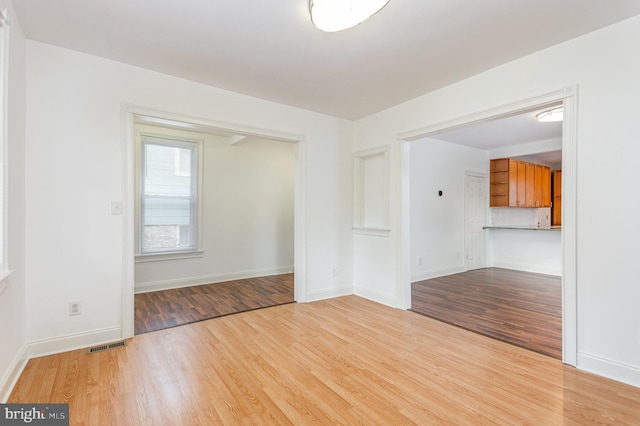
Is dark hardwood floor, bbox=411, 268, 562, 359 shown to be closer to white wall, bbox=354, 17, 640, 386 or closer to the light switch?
white wall, bbox=354, 17, 640, 386

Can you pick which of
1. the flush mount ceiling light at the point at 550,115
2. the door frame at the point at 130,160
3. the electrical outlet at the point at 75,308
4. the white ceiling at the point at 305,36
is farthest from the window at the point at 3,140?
the flush mount ceiling light at the point at 550,115

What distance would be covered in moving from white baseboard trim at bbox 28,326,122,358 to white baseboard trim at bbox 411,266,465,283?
4430mm

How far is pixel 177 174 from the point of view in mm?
4902

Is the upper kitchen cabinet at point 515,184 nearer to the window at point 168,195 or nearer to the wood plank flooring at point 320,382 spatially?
the wood plank flooring at point 320,382

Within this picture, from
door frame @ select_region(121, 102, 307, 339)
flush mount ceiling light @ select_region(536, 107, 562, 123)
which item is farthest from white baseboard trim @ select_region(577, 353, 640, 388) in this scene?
door frame @ select_region(121, 102, 307, 339)

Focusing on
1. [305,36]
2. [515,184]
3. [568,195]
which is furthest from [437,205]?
[305,36]

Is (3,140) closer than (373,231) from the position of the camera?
Yes

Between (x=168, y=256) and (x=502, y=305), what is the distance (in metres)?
4.92

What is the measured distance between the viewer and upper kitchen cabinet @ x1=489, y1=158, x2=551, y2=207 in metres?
6.49

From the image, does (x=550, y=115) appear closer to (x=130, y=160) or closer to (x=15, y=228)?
(x=130, y=160)

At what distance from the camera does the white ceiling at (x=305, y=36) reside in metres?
2.08

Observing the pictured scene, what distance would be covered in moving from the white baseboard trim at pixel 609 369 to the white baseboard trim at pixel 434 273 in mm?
3082

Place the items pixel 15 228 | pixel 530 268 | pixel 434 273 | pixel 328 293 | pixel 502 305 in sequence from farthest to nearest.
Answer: pixel 530 268
pixel 434 273
pixel 328 293
pixel 502 305
pixel 15 228

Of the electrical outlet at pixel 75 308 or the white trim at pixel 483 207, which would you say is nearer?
the electrical outlet at pixel 75 308
